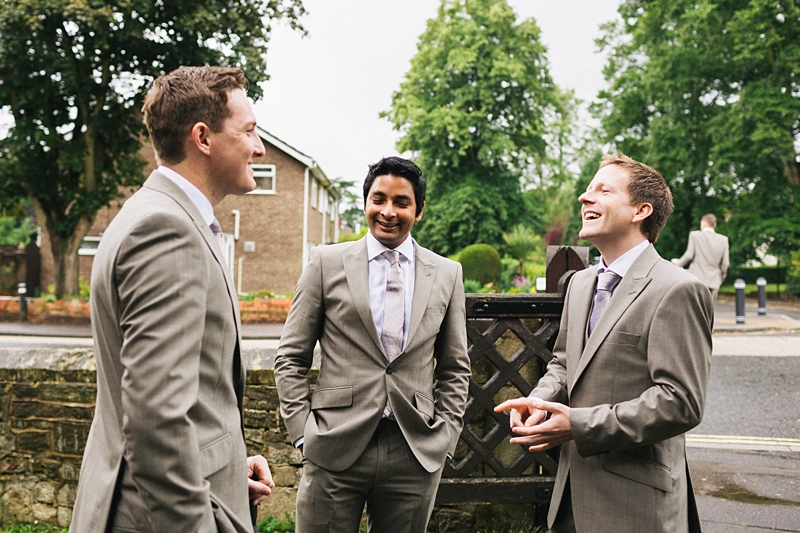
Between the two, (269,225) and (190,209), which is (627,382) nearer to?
(190,209)

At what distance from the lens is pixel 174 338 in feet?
4.74

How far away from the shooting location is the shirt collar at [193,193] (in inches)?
67.1

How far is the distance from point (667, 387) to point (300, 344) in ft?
4.93

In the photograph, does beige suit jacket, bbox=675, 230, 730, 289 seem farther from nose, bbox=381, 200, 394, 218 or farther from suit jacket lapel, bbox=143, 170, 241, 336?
suit jacket lapel, bbox=143, 170, 241, 336

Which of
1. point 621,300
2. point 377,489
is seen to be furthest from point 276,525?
point 621,300

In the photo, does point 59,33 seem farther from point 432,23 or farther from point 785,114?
point 785,114

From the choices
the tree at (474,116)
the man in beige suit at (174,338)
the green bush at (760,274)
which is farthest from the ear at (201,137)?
the green bush at (760,274)

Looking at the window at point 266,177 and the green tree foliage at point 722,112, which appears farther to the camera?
the window at point 266,177

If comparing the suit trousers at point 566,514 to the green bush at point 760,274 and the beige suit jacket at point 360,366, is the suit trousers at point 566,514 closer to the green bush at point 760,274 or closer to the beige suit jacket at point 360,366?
the beige suit jacket at point 360,366

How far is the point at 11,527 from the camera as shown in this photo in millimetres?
4098

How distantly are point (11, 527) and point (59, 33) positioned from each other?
1933cm

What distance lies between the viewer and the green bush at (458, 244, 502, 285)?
65.6 feet

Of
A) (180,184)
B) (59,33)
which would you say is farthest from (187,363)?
(59,33)

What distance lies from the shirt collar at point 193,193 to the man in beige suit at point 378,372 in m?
1.05
